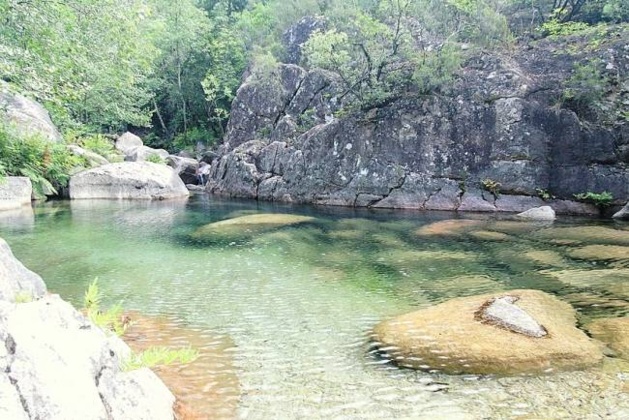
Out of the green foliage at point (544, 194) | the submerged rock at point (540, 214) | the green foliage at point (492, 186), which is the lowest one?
the submerged rock at point (540, 214)

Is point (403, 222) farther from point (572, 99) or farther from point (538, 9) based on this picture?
point (538, 9)

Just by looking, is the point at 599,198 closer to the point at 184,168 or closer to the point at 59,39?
the point at 59,39

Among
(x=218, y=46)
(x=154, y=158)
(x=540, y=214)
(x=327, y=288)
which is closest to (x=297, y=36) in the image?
(x=218, y=46)

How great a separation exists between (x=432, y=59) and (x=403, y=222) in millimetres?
9522

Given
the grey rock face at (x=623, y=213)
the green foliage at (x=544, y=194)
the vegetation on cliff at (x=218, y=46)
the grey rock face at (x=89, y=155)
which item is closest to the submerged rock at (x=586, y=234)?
the grey rock face at (x=623, y=213)

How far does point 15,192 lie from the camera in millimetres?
20438

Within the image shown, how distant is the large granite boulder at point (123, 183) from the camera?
24.6m

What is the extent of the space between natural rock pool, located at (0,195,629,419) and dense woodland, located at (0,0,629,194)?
4165mm

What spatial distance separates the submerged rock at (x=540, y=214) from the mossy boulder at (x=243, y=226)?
8.31m

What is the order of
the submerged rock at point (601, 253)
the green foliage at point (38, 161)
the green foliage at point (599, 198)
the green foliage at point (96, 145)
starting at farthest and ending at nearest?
the green foliage at point (96, 145) → the green foliage at point (38, 161) → the green foliage at point (599, 198) → the submerged rock at point (601, 253)

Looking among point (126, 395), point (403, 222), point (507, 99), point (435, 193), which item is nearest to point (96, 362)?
point (126, 395)

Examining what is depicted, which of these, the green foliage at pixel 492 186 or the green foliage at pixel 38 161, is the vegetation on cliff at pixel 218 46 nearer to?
the green foliage at pixel 38 161

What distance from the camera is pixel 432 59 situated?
22.2 m

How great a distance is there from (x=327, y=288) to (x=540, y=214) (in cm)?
1243
